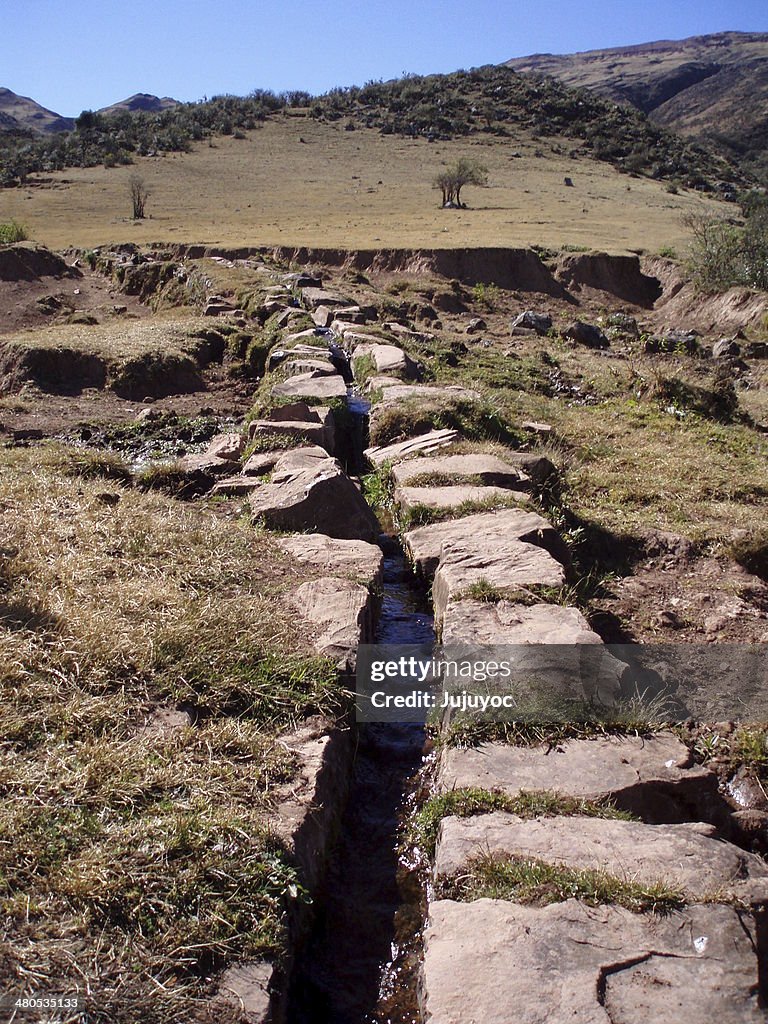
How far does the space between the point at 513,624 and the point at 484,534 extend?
1.05m

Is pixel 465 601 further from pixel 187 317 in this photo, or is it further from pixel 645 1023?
pixel 187 317

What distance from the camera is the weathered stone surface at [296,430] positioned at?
648 cm

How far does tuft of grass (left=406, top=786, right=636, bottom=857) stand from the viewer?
2691 mm

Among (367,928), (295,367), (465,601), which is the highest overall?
(295,367)

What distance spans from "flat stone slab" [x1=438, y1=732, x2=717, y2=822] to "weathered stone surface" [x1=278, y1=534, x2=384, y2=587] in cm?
143

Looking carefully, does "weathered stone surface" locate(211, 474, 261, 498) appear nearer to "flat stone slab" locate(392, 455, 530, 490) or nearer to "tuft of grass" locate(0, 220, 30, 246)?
"flat stone slab" locate(392, 455, 530, 490)

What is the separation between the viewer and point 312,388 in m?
7.72

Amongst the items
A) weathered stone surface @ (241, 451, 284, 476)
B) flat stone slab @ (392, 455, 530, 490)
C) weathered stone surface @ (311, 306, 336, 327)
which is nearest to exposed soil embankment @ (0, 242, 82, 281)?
weathered stone surface @ (311, 306, 336, 327)

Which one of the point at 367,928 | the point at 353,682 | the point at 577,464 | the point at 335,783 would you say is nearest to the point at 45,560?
the point at 353,682

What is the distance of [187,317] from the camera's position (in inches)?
480

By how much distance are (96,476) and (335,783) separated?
11.5 feet

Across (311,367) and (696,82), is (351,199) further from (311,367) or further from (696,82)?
(696,82)

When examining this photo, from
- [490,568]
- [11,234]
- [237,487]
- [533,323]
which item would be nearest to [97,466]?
[237,487]

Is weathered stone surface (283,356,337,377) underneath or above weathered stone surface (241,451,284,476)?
above
